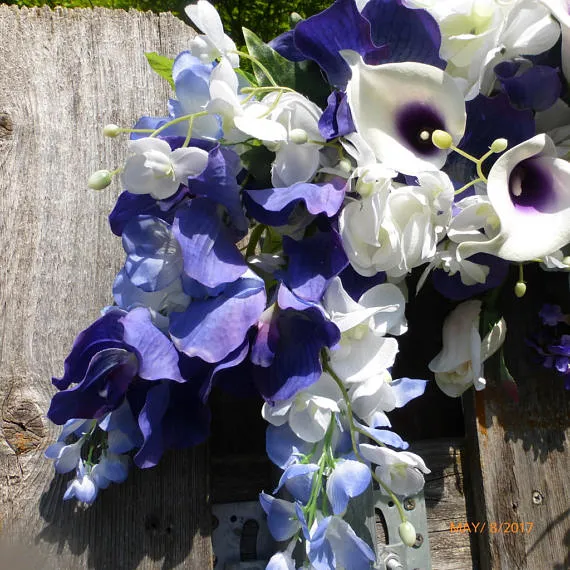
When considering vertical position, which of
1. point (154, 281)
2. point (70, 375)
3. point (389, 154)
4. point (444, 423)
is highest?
point (389, 154)

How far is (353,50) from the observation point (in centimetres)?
71

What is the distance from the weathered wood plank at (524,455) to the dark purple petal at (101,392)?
0.44 meters

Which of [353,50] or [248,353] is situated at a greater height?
[353,50]

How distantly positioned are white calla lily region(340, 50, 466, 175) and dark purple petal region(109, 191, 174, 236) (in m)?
0.23

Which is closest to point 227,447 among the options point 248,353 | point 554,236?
point 248,353

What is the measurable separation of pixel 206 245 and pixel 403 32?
312 millimetres

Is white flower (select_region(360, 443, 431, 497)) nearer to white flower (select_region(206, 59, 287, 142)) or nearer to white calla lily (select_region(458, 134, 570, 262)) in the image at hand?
white calla lily (select_region(458, 134, 570, 262))

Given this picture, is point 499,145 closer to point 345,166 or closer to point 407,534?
point 345,166

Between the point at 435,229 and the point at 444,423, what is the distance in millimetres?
358

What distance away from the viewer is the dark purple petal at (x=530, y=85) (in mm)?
749

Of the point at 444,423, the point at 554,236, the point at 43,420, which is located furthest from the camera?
the point at 444,423

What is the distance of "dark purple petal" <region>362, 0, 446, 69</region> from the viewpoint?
719mm

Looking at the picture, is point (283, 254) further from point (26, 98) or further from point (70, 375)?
point (26, 98)

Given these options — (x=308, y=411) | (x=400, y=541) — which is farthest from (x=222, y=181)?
(x=400, y=541)
